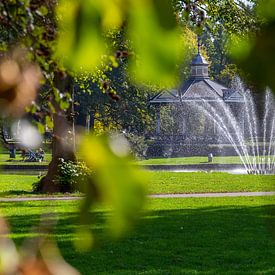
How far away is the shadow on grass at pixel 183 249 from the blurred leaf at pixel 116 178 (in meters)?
5.67

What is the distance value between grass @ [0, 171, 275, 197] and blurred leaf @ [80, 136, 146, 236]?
14.5m

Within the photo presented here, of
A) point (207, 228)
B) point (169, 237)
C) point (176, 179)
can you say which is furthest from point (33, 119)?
point (176, 179)

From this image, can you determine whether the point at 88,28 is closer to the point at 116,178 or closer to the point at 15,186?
the point at 116,178

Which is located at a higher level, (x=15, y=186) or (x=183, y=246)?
(x=183, y=246)

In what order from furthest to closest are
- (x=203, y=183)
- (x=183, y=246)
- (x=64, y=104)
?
(x=203, y=183)
(x=183, y=246)
(x=64, y=104)

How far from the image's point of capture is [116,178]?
0.66 meters

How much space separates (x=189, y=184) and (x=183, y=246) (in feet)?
32.0

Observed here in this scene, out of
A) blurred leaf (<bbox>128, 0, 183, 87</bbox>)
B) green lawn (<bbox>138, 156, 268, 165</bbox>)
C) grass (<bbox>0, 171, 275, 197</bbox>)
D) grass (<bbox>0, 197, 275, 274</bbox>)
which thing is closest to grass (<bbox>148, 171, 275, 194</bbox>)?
grass (<bbox>0, 171, 275, 197</bbox>)

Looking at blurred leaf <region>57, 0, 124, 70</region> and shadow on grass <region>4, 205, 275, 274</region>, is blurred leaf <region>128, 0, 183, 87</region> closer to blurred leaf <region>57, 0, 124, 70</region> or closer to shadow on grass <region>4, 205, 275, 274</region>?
blurred leaf <region>57, 0, 124, 70</region>

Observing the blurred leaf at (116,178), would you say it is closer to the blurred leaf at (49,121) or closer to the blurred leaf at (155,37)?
the blurred leaf at (155,37)

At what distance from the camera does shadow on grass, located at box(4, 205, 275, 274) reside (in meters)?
7.96

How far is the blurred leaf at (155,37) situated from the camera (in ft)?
2.26

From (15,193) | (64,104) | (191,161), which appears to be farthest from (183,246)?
(191,161)

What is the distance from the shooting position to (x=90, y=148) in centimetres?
71
